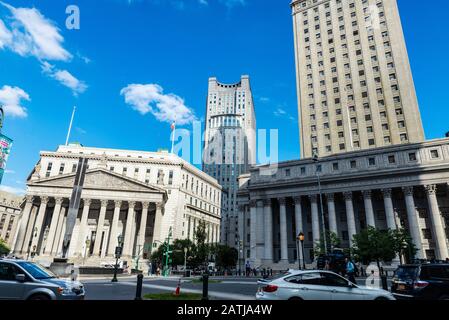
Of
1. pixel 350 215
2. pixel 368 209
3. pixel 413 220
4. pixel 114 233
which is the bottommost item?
pixel 114 233

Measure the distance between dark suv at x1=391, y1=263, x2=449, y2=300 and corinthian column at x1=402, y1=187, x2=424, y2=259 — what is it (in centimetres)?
3545

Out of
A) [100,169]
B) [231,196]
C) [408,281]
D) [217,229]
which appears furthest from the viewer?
[231,196]

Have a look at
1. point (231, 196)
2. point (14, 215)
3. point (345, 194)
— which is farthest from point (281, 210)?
point (14, 215)

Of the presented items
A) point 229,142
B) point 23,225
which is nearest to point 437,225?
point 23,225

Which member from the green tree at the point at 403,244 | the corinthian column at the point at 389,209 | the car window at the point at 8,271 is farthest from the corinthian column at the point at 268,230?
the car window at the point at 8,271

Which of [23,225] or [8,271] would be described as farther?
[23,225]

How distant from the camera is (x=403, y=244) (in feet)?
116

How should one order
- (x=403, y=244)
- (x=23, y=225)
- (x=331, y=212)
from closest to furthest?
(x=403, y=244) → (x=331, y=212) → (x=23, y=225)

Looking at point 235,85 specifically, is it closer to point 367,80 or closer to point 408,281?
point 367,80

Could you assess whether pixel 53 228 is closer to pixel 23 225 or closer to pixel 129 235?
pixel 23 225

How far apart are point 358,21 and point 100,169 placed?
71465 millimetres

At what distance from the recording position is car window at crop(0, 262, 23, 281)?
855 centimetres

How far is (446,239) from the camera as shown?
41938 mm

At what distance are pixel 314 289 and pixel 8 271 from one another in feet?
32.9
